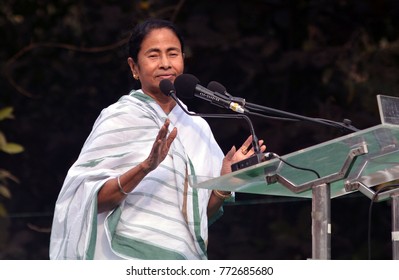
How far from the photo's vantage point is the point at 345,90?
564cm

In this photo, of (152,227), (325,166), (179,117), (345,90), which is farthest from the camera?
(345,90)

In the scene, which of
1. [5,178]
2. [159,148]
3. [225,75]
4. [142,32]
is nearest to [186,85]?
[159,148]

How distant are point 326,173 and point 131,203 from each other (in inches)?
24.9

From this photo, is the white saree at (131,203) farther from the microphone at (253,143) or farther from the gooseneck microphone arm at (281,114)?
the gooseneck microphone arm at (281,114)

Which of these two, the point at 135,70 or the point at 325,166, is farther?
the point at 135,70

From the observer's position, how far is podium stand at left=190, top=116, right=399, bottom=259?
2615mm

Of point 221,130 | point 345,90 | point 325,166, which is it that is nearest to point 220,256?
point 221,130

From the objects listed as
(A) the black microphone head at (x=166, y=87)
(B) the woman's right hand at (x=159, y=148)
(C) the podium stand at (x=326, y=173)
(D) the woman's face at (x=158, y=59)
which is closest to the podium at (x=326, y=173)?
(C) the podium stand at (x=326, y=173)

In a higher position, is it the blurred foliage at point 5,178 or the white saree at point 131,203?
the blurred foliage at point 5,178

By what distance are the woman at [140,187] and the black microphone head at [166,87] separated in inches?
4.0

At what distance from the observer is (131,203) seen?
3.12 metres

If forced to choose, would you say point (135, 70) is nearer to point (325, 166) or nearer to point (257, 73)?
point (325, 166)

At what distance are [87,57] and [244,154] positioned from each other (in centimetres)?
280

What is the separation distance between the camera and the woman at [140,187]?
121 inches
